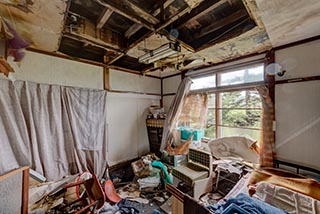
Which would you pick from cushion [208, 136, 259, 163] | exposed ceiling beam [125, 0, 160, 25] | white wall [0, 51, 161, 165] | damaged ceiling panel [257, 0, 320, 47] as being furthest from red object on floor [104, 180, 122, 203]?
damaged ceiling panel [257, 0, 320, 47]

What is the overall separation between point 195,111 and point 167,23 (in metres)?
2.32

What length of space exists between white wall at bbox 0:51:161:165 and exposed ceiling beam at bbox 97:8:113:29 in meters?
1.28

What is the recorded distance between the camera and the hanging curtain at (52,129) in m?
2.21

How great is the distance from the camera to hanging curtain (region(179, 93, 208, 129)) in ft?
11.4

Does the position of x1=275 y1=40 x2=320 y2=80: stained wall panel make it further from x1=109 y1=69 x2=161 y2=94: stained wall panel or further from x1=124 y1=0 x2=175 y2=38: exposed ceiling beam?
x1=109 y1=69 x2=161 y2=94: stained wall panel

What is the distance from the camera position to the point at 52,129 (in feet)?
8.70

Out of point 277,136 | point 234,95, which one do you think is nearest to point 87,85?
point 234,95

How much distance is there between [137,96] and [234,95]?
92.4 inches

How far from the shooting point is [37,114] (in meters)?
2.48

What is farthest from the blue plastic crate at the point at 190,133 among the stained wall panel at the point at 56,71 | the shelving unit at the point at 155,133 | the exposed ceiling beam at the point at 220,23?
the stained wall panel at the point at 56,71

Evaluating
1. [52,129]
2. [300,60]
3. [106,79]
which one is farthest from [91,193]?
[300,60]

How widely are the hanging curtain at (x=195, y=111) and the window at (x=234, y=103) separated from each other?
12cm

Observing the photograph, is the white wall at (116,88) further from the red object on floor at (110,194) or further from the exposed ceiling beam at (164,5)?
the exposed ceiling beam at (164,5)

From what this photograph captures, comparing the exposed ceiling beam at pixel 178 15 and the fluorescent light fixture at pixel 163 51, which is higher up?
the exposed ceiling beam at pixel 178 15
